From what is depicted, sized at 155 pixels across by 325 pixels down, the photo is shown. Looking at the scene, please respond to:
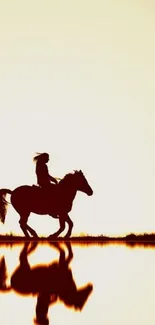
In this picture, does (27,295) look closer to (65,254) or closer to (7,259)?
(7,259)

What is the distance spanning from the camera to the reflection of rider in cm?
1498

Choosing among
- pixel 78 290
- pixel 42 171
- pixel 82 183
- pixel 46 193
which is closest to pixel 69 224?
pixel 46 193

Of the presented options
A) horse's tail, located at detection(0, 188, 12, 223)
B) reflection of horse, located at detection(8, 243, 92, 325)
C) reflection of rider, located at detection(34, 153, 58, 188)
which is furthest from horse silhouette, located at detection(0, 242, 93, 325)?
reflection of rider, located at detection(34, 153, 58, 188)

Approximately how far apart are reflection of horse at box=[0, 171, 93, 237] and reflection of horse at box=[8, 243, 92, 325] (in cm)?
656

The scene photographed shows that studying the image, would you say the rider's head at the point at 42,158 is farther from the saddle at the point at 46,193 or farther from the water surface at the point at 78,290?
the water surface at the point at 78,290

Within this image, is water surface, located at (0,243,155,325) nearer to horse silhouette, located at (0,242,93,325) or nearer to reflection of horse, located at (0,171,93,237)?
horse silhouette, located at (0,242,93,325)

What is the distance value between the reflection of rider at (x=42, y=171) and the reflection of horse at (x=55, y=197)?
162 millimetres

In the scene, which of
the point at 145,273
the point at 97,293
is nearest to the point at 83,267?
the point at 145,273

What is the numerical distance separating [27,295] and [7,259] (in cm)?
403

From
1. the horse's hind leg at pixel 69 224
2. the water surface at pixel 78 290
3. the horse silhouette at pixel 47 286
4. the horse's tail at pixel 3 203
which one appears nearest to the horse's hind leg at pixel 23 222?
the horse's tail at pixel 3 203

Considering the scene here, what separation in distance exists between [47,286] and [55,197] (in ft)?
30.1

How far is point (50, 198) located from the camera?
15.3 metres

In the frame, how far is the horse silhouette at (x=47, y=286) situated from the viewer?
498cm

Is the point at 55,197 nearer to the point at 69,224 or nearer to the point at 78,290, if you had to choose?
the point at 69,224
